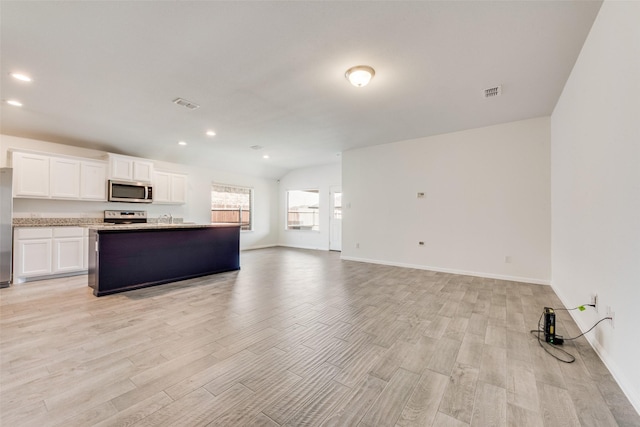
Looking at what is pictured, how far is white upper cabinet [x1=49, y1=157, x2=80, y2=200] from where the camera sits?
469cm

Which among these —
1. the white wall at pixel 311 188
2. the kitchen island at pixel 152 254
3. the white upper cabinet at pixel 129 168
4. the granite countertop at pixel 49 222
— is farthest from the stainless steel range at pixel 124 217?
the white wall at pixel 311 188

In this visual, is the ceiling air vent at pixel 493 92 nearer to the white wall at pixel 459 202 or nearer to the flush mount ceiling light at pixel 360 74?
the white wall at pixel 459 202

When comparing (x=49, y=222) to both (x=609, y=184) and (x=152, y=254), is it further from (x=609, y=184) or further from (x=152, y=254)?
(x=609, y=184)

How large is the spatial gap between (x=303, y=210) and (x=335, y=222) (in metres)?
1.53

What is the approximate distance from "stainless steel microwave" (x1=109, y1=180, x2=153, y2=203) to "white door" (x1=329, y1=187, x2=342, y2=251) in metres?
4.91

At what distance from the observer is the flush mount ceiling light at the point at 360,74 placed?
113 inches

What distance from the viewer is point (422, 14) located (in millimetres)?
2123

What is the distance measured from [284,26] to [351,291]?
10.8 feet

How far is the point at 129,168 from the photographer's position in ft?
18.3

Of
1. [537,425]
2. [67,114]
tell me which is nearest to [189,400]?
[537,425]

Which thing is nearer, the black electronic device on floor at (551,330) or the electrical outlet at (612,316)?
the electrical outlet at (612,316)

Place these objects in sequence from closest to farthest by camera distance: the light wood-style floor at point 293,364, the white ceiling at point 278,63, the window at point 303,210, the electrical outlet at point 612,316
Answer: the light wood-style floor at point 293,364, the electrical outlet at point 612,316, the white ceiling at point 278,63, the window at point 303,210


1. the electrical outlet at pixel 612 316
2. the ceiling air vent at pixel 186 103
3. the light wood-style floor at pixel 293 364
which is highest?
the ceiling air vent at pixel 186 103

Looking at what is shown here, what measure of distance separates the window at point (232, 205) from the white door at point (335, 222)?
2.73 m
